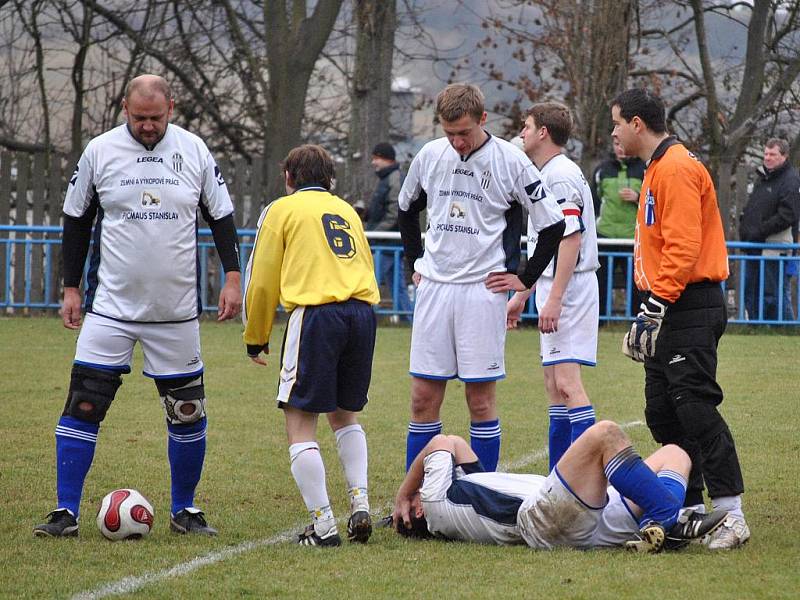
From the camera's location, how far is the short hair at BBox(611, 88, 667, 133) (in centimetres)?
613

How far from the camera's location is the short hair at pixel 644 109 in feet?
20.1

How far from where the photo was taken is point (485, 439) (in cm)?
689

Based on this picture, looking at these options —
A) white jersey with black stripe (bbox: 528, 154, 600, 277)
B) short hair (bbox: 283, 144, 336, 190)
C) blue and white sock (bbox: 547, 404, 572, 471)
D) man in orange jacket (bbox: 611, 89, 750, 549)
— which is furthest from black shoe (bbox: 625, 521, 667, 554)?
short hair (bbox: 283, 144, 336, 190)

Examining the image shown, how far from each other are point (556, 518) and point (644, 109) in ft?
6.40

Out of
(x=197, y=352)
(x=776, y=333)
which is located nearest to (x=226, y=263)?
(x=197, y=352)

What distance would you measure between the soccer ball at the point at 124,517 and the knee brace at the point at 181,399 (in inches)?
18.6

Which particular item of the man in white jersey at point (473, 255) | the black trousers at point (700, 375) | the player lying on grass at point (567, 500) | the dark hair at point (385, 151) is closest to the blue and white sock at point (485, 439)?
the man in white jersey at point (473, 255)

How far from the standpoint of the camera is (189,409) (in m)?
6.53

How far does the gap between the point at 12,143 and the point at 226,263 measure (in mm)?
16996

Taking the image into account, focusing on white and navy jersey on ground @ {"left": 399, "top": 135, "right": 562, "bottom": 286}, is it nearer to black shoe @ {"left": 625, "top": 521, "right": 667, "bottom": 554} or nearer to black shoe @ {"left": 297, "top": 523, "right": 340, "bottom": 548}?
black shoe @ {"left": 297, "top": 523, "right": 340, "bottom": 548}

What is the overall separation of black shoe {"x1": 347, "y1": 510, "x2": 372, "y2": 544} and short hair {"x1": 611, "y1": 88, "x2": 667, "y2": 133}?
223cm

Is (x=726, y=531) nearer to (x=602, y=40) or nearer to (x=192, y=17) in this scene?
(x=602, y=40)

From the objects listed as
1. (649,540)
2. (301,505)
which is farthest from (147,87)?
(649,540)

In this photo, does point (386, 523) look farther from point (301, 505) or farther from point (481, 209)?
point (481, 209)
